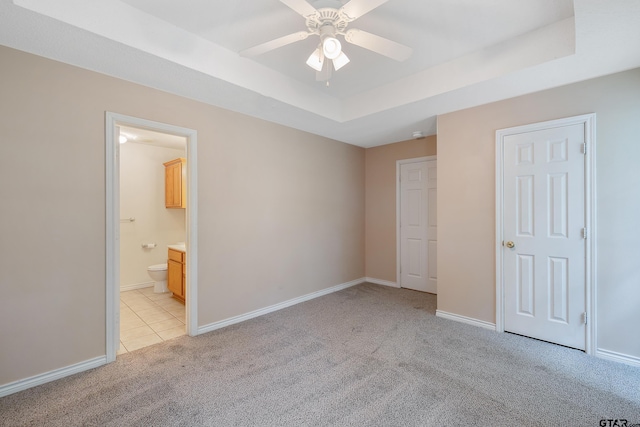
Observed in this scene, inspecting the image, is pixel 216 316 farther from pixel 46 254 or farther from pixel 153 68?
pixel 153 68

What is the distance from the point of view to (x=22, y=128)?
205 cm

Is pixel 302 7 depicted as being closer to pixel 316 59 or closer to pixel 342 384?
pixel 316 59

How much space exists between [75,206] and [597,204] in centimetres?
434

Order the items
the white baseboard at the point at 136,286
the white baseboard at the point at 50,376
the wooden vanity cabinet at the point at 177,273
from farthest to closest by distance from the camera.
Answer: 1. the white baseboard at the point at 136,286
2. the wooden vanity cabinet at the point at 177,273
3. the white baseboard at the point at 50,376

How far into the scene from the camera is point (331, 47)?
6.03 ft

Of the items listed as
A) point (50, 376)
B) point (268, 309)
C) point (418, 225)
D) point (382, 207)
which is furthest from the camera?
point (382, 207)

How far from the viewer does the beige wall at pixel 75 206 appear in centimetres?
203

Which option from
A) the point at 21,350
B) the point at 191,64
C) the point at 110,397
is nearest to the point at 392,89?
the point at 191,64

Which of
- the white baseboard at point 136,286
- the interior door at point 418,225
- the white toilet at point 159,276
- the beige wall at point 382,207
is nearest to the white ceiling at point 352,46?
the interior door at point 418,225

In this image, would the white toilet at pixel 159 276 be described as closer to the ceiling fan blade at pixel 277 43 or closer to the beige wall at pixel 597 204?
the ceiling fan blade at pixel 277 43

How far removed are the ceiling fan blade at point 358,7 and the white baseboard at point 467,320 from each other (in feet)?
10.2

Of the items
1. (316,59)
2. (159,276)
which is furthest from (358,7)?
(159,276)

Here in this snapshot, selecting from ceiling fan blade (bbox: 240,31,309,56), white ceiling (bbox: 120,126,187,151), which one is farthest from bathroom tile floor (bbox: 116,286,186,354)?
ceiling fan blade (bbox: 240,31,309,56)

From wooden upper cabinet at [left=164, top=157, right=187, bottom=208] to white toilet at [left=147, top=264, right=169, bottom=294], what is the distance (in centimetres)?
99
